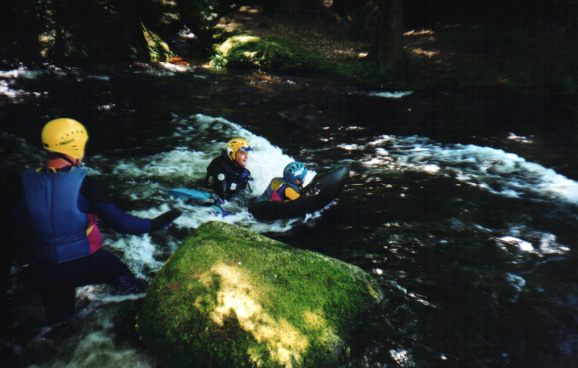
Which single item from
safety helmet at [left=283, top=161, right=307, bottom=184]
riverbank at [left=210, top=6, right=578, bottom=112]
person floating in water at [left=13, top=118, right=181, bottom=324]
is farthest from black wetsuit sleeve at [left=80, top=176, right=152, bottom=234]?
riverbank at [left=210, top=6, right=578, bottom=112]

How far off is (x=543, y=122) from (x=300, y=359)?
36.8 feet

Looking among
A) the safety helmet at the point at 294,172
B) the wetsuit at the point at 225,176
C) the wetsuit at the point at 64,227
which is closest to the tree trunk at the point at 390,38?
the safety helmet at the point at 294,172

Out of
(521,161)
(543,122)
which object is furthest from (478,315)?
(543,122)

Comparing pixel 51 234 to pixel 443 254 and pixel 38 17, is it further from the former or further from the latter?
pixel 38 17

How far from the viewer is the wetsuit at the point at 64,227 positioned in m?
2.78

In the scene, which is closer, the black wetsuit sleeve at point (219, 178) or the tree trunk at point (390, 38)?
the black wetsuit sleeve at point (219, 178)

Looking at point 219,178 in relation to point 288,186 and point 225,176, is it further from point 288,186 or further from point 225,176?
point 288,186

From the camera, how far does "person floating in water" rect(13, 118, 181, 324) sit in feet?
9.12

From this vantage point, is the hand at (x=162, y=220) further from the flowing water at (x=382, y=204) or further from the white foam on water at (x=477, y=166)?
the white foam on water at (x=477, y=166)

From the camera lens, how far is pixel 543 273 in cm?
432

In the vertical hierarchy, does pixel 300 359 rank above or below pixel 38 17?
below

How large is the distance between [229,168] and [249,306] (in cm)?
323

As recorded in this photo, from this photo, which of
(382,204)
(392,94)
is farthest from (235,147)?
(392,94)

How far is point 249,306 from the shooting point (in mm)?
3109
